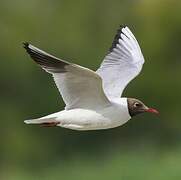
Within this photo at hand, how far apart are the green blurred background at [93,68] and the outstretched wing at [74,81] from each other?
3.28m

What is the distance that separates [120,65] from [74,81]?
1138mm

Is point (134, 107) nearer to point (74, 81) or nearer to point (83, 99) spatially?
point (83, 99)

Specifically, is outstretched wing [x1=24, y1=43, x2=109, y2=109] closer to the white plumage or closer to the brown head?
the white plumage

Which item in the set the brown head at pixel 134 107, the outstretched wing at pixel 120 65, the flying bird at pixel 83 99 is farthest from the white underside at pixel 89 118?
the outstretched wing at pixel 120 65

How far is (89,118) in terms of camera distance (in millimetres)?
6383

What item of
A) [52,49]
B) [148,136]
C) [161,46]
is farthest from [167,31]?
[148,136]

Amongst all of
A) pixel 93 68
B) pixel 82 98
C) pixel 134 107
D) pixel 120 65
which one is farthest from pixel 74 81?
pixel 93 68

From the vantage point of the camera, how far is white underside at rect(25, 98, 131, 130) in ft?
20.9

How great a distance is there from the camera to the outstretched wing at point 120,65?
22.9 ft

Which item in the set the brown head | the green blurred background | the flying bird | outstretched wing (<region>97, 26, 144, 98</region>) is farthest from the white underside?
the green blurred background

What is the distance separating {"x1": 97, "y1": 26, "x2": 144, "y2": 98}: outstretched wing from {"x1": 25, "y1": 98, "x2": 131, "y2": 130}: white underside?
1.12 ft

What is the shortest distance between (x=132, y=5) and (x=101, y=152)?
8268mm

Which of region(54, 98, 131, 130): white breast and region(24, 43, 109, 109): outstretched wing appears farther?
region(54, 98, 131, 130): white breast

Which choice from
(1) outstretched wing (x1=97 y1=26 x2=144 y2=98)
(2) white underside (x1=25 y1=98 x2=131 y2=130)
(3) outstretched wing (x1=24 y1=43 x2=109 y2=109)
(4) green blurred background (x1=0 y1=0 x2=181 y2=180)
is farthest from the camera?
(4) green blurred background (x1=0 y1=0 x2=181 y2=180)
